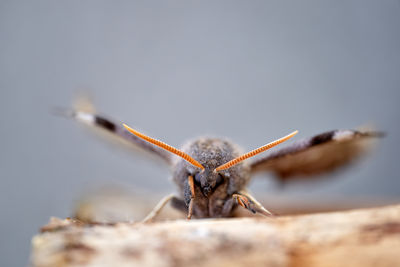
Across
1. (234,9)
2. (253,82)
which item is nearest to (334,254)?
(253,82)

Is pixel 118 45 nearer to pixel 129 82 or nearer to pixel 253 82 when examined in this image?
pixel 129 82

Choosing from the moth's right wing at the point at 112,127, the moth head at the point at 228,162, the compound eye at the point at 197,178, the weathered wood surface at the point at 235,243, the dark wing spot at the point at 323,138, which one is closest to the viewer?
the weathered wood surface at the point at 235,243

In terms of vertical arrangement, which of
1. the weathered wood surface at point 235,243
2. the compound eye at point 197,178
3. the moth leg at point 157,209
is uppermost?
the compound eye at point 197,178

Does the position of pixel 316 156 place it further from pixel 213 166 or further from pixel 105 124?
pixel 105 124

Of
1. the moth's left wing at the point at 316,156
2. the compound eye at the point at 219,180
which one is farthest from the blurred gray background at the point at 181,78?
the compound eye at the point at 219,180

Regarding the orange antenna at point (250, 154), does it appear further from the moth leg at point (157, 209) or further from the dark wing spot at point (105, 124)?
the dark wing spot at point (105, 124)

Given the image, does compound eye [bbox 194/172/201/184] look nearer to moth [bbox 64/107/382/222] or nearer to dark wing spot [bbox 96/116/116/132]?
moth [bbox 64/107/382/222]

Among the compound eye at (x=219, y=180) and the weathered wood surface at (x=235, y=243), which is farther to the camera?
the compound eye at (x=219, y=180)
